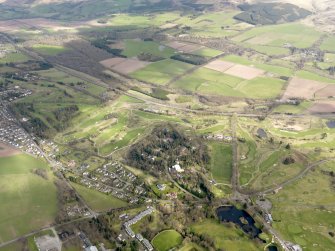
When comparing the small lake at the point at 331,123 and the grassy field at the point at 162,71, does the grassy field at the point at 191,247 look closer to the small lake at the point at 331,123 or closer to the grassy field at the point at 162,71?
the small lake at the point at 331,123

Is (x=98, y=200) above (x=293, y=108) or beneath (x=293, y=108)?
above

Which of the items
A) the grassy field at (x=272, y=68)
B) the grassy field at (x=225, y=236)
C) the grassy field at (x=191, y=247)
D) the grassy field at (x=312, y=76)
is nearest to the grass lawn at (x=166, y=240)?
the grassy field at (x=191, y=247)

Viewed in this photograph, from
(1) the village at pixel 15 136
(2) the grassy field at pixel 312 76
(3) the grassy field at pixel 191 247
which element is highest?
(1) the village at pixel 15 136

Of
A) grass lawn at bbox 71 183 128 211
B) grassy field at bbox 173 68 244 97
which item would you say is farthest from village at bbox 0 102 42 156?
grassy field at bbox 173 68 244 97

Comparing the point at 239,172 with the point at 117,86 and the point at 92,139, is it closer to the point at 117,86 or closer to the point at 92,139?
the point at 92,139

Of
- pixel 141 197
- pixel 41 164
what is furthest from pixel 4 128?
pixel 141 197

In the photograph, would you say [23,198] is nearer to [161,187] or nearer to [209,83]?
[161,187]

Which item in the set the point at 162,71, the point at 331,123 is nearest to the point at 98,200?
the point at 331,123
